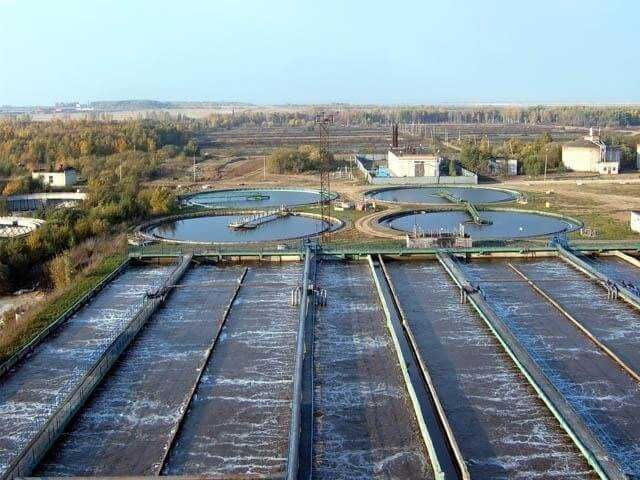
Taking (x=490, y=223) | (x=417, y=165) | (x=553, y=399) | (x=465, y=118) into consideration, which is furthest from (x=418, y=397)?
(x=465, y=118)

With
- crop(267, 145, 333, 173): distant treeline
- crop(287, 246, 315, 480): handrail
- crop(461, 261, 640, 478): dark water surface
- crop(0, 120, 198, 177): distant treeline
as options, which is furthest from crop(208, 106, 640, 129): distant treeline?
crop(287, 246, 315, 480): handrail

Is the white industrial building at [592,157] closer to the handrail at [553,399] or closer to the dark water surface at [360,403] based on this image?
the handrail at [553,399]

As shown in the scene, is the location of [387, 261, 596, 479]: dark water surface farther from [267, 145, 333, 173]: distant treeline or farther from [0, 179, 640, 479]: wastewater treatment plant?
[267, 145, 333, 173]: distant treeline

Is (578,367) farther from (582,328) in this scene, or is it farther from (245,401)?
(245,401)

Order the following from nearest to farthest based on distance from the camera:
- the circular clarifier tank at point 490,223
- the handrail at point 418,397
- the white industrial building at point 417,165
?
the handrail at point 418,397, the circular clarifier tank at point 490,223, the white industrial building at point 417,165

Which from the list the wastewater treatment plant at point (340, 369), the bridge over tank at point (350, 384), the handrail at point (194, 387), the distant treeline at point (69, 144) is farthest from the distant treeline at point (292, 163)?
the handrail at point (194, 387)

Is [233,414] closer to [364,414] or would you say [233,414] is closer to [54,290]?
[364,414]
